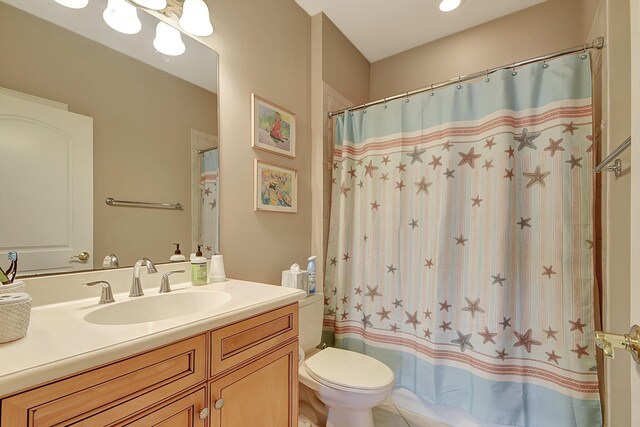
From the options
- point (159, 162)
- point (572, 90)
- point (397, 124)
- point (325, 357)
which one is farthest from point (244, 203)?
point (572, 90)

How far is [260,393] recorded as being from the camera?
0.91 m

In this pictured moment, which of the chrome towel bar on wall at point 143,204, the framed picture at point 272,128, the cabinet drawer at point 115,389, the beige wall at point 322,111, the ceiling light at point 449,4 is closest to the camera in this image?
the cabinet drawer at point 115,389

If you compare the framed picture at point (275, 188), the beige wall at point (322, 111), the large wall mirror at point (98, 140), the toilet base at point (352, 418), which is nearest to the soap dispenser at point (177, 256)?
the large wall mirror at point (98, 140)

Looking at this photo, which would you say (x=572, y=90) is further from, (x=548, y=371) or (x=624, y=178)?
(x=548, y=371)

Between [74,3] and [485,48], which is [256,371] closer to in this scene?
[74,3]

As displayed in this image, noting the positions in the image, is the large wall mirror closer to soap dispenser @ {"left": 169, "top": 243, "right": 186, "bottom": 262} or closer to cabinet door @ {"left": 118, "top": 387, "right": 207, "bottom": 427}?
soap dispenser @ {"left": 169, "top": 243, "right": 186, "bottom": 262}

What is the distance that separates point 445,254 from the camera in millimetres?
1510

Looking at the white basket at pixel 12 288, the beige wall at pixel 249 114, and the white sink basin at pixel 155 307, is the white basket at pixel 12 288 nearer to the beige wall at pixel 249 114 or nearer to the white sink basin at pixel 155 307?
the white sink basin at pixel 155 307

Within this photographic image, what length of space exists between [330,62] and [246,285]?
1662 mm

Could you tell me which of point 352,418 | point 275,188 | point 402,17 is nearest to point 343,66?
point 402,17

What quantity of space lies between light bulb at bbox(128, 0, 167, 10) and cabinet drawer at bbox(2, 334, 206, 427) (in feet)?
4.14

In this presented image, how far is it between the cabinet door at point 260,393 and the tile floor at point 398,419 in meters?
0.85

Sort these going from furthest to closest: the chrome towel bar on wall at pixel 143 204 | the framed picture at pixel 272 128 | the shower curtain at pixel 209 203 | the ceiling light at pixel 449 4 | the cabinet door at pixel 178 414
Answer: the ceiling light at pixel 449 4 < the framed picture at pixel 272 128 < the shower curtain at pixel 209 203 < the chrome towel bar on wall at pixel 143 204 < the cabinet door at pixel 178 414

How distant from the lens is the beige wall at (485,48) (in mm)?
1712
